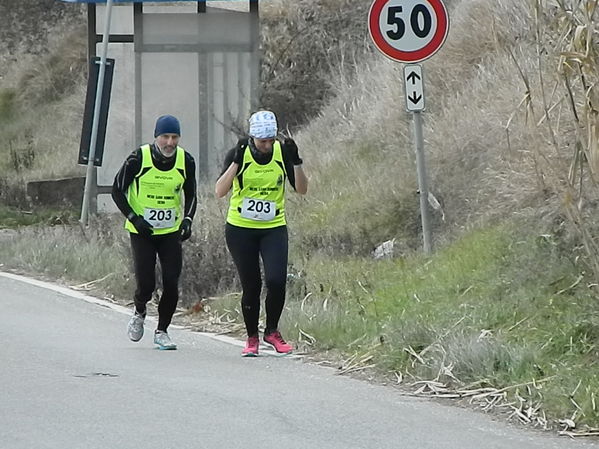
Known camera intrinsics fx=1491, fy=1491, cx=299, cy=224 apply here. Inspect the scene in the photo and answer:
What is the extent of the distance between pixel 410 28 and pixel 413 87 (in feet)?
1.79

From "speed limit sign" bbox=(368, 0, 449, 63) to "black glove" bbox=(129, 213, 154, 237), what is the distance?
2.86 metres

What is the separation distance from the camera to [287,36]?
29.4 meters

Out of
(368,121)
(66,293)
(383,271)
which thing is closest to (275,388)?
(383,271)

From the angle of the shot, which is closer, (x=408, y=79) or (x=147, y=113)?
(x=408, y=79)

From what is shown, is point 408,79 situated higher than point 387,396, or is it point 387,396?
point 408,79

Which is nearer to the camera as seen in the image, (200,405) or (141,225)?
(200,405)

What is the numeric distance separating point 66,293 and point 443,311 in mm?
5038

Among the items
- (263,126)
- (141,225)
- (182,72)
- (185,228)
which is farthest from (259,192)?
(182,72)

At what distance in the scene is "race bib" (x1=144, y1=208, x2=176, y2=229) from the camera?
37.9 feet

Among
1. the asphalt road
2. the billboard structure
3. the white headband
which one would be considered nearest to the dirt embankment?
the billboard structure

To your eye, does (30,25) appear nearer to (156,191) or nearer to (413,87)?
(413,87)

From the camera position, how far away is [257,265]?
11.4 metres

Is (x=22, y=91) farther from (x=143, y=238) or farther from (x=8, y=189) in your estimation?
(x=143, y=238)

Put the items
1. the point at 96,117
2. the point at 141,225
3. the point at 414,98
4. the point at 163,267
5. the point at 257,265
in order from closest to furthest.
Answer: the point at 257,265
the point at 141,225
the point at 163,267
the point at 414,98
the point at 96,117
